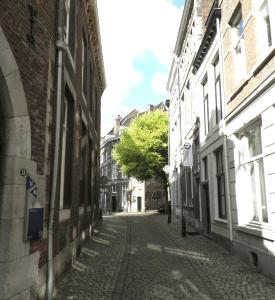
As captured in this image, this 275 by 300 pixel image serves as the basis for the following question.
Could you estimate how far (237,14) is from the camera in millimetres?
9664

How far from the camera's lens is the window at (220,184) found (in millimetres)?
11680

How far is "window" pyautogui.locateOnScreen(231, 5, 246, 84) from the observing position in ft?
30.9

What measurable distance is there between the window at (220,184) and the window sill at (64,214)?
5.46 m

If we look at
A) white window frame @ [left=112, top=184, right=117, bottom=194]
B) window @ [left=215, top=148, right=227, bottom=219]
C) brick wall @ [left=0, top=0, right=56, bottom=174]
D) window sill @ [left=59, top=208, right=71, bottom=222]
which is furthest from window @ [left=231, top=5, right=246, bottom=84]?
white window frame @ [left=112, top=184, right=117, bottom=194]

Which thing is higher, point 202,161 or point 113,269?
point 202,161

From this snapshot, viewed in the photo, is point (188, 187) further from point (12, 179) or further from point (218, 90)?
point (12, 179)

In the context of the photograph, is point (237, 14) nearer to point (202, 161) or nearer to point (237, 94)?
point (237, 94)

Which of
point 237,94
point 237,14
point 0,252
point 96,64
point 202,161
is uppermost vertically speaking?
point 96,64

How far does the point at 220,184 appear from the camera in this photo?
1206 centimetres

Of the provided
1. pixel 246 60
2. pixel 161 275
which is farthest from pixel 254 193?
pixel 246 60

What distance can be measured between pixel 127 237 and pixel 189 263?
19.4 feet

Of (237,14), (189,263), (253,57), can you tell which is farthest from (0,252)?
(237,14)

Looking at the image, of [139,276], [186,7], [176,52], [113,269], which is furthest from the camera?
[176,52]

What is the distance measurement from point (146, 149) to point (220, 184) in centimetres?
2274
